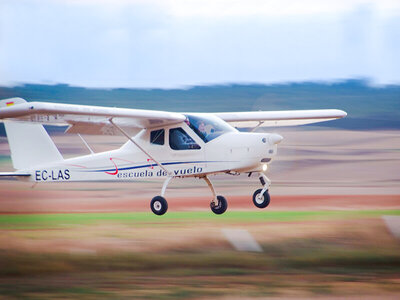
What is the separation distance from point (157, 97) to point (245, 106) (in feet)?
27.7

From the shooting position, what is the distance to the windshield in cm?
1633

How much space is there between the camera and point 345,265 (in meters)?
16.9

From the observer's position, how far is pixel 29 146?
19266mm

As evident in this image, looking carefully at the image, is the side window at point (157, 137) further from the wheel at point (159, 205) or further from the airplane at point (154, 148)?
the wheel at point (159, 205)

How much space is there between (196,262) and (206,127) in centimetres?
315

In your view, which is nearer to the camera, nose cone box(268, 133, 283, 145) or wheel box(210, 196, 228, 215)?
nose cone box(268, 133, 283, 145)

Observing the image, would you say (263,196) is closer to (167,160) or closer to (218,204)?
(218,204)

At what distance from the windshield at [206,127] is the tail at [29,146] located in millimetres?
4335

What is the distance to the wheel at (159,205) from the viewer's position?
54.6ft

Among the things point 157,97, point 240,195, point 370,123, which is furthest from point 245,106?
point 240,195

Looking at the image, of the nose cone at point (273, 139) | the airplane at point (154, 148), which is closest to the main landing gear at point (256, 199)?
the airplane at point (154, 148)

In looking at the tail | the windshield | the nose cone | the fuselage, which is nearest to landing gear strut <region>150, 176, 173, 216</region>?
the fuselage

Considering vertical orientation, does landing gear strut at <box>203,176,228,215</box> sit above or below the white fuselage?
below

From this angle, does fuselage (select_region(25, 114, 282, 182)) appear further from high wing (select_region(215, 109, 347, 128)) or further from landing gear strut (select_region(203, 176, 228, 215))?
high wing (select_region(215, 109, 347, 128))
